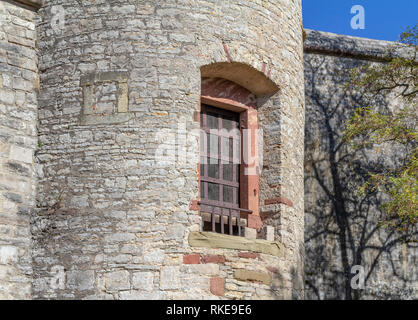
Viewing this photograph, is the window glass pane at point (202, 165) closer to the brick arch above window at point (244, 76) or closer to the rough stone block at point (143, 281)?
the brick arch above window at point (244, 76)

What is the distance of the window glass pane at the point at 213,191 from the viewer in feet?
28.6

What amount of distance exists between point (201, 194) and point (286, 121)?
1482 millimetres

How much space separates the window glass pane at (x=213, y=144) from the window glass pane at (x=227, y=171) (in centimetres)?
20

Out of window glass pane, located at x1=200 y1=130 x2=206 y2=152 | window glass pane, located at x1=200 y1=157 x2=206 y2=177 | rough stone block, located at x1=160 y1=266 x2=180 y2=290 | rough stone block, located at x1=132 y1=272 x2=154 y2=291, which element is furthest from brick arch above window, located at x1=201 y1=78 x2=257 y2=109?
rough stone block, located at x1=132 y1=272 x2=154 y2=291

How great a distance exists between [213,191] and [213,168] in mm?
279

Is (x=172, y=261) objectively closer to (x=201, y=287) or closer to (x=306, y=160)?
(x=201, y=287)

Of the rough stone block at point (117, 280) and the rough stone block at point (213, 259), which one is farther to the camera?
the rough stone block at point (213, 259)

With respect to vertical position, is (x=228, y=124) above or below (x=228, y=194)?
above

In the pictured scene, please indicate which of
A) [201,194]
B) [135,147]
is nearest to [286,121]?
[201,194]

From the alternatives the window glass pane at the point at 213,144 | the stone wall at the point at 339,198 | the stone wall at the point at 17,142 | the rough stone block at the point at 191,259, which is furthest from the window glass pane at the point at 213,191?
the stone wall at the point at 339,198

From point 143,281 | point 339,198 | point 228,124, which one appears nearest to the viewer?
point 143,281

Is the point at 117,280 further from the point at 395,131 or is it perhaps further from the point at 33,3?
the point at 395,131

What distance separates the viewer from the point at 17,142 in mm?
8266

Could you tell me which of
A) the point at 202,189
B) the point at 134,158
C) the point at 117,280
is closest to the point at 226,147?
the point at 202,189
